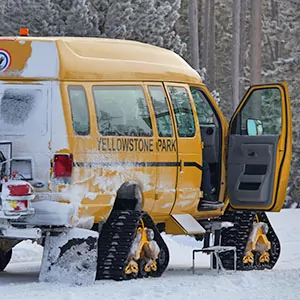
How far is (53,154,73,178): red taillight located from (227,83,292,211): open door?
Answer: 3223mm

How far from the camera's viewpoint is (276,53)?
61531 millimetres

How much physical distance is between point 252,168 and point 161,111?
71.9 inches

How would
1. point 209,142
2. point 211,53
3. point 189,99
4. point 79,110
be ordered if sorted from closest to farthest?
point 79,110
point 189,99
point 209,142
point 211,53

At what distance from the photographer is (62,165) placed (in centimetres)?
1039

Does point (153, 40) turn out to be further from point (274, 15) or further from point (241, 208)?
point (274, 15)

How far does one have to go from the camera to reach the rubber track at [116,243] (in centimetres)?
1082

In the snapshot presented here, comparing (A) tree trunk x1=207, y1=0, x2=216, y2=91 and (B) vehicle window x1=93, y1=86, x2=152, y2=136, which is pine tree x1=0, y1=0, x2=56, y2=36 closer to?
(B) vehicle window x1=93, y1=86, x2=152, y2=136

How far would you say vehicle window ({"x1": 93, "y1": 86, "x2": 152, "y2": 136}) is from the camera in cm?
1097

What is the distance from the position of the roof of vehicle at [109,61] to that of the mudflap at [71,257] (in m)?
1.60

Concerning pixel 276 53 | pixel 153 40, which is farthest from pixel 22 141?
pixel 276 53

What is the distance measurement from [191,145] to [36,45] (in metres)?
2.45

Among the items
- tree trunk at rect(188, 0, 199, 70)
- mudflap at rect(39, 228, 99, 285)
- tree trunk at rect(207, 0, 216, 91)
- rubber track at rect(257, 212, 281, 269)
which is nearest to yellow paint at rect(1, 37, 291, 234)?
mudflap at rect(39, 228, 99, 285)

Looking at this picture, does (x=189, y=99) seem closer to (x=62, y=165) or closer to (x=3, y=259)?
(x=62, y=165)

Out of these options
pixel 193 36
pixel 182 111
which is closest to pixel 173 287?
pixel 182 111
